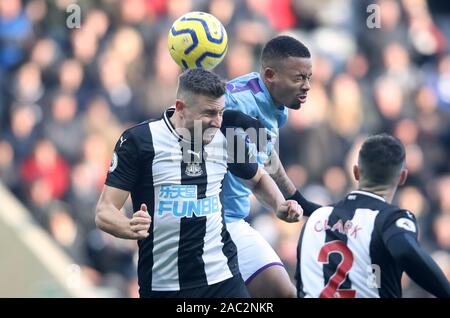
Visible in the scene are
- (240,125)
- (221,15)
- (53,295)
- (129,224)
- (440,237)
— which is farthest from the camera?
(221,15)

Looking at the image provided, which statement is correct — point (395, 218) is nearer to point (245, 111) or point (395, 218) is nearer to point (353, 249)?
point (353, 249)

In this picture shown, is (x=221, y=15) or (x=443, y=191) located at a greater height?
(x=221, y=15)

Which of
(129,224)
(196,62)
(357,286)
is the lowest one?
(357,286)

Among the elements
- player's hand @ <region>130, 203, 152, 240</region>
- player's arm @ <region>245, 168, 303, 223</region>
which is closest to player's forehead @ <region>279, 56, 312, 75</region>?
player's arm @ <region>245, 168, 303, 223</region>

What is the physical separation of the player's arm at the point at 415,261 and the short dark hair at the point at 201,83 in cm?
140

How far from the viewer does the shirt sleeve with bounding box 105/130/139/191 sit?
7555 millimetres

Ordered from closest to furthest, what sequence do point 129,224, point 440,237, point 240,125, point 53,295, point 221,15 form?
point 129,224 < point 240,125 < point 53,295 < point 440,237 < point 221,15

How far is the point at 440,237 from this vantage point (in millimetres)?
14305

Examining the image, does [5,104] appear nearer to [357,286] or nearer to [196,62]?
[196,62]

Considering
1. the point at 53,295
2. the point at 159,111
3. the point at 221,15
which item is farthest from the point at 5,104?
the point at 53,295

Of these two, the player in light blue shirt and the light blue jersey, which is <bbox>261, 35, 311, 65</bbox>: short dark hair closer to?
the player in light blue shirt

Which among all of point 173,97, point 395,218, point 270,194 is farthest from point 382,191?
point 173,97

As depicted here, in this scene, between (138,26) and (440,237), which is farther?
(138,26)

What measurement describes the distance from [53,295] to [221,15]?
525 centimetres
